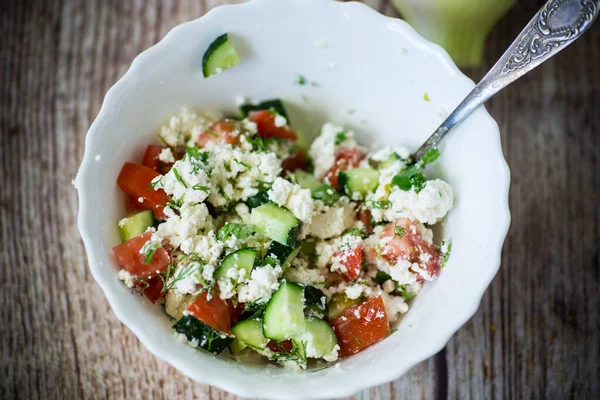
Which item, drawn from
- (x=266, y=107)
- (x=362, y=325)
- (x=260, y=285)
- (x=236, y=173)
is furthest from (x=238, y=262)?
(x=266, y=107)

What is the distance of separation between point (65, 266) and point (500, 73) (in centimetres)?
163

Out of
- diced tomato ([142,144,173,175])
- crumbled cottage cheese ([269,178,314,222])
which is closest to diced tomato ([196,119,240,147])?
diced tomato ([142,144,173,175])

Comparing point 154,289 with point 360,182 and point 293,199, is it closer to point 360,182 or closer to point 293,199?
point 293,199

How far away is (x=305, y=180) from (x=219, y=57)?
0.48 meters

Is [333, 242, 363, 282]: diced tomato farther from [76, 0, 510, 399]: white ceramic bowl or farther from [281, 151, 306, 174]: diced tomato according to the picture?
[281, 151, 306, 174]: diced tomato

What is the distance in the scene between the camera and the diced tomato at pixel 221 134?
1.76 m

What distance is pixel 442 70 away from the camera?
1.68m

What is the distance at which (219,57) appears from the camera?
175cm

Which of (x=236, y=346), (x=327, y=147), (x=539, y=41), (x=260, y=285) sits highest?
(x=539, y=41)

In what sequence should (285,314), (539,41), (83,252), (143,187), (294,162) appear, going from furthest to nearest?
(83,252)
(294,162)
(143,187)
(539,41)
(285,314)

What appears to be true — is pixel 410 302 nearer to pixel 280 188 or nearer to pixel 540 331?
pixel 280 188

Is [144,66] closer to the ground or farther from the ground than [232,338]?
farther from the ground

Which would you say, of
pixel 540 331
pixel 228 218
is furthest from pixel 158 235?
pixel 540 331

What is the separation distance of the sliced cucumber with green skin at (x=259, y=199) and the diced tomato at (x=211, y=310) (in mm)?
308
